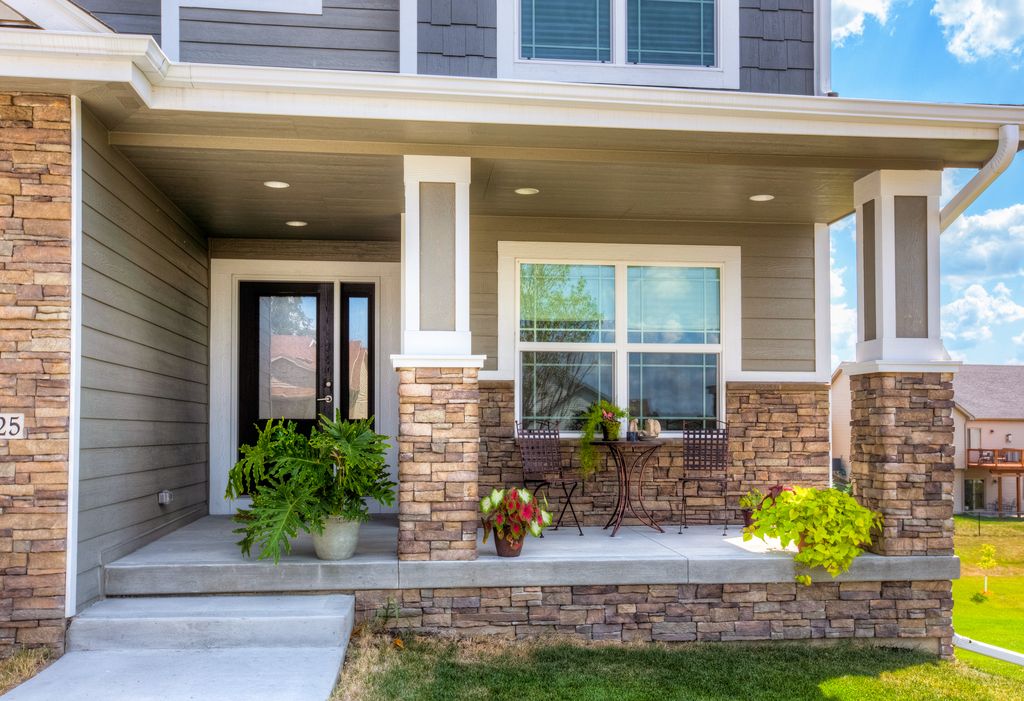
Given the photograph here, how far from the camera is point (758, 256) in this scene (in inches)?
267

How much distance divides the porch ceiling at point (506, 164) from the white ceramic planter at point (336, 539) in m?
2.06

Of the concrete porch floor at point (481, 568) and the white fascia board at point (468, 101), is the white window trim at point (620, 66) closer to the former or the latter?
the white fascia board at point (468, 101)

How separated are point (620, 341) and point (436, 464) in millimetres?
2373

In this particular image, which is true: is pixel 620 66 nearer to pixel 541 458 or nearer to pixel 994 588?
pixel 541 458

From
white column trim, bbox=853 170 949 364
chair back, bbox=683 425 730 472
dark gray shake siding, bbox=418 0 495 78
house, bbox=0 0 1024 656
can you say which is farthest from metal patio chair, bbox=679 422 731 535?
dark gray shake siding, bbox=418 0 495 78

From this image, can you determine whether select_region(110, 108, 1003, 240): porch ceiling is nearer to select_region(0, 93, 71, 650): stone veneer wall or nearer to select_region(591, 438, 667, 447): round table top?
select_region(0, 93, 71, 650): stone veneer wall

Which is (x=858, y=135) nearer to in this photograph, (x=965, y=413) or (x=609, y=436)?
(x=609, y=436)

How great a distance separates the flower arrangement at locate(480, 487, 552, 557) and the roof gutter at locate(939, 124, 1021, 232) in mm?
3015

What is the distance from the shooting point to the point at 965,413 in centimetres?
2462

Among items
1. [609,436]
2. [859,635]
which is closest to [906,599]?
[859,635]

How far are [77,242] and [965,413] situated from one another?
83.9 ft

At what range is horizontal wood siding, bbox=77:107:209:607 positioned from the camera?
14.2ft

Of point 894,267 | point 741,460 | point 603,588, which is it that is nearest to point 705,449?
point 741,460

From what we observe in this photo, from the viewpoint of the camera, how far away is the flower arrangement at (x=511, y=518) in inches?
189
